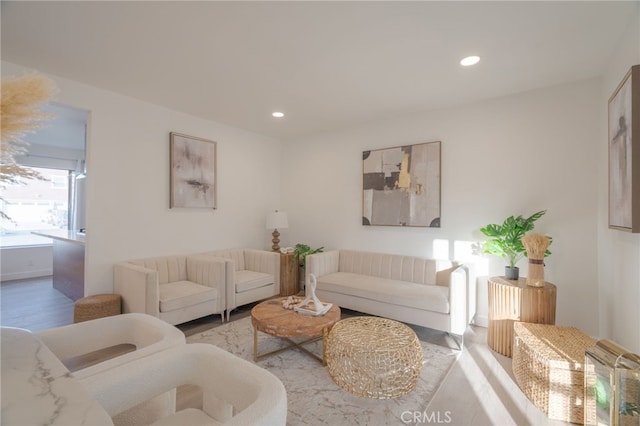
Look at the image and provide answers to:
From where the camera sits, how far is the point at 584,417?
1788 millimetres

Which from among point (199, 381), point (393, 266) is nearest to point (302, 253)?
point (393, 266)

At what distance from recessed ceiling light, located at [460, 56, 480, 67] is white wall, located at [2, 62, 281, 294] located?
10.9 ft

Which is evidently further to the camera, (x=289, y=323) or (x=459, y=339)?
(x=459, y=339)

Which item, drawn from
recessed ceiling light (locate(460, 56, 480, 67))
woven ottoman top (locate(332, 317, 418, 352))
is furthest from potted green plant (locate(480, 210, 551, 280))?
recessed ceiling light (locate(460, 56, 480, 67))

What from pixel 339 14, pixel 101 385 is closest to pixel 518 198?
pixel 339 14

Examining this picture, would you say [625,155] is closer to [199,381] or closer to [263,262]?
[199,381]

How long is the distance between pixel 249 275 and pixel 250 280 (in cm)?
21

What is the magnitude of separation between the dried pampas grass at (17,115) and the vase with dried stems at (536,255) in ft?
10.6

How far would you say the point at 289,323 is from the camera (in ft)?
7.82

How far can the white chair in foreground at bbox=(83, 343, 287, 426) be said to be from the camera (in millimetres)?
702

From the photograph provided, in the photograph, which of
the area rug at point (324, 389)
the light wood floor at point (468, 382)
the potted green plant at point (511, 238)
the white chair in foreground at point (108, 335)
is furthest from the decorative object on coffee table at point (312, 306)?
the potted green plant at point (511, 238)

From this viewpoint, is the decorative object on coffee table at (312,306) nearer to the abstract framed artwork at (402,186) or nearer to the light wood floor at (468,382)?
the light wood floor at (468,382)

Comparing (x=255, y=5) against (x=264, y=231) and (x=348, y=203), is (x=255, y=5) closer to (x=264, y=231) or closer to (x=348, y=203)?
(x=348, y=203)

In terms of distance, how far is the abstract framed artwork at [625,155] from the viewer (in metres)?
1.83
